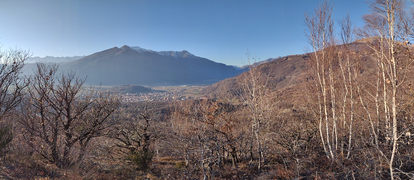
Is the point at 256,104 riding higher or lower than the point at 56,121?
higher

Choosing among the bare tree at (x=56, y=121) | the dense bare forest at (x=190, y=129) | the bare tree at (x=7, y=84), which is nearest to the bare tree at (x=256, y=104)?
the dense bare forest at (x=190, y=129)

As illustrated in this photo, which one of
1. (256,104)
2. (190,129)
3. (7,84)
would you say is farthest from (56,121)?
(256,104)

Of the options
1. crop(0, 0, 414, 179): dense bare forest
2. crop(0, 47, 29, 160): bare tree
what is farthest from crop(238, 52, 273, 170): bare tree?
crop(0, 47, 29, 160): bare tree

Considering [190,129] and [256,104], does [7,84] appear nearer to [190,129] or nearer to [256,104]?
[190,129]

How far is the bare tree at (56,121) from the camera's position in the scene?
333 inches

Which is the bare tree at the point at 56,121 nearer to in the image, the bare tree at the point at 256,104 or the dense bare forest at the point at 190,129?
the dense bare forest at the point at 190,129

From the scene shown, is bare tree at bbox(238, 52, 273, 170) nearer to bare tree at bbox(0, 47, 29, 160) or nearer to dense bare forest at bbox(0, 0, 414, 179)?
dense bare forest at bbox(0, 0, 414, 179)

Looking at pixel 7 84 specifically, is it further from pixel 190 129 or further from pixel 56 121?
pixel 190 129

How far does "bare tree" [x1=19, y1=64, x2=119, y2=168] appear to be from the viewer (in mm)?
8469

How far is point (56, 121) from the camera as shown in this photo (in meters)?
8.77

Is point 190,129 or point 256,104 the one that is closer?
point 256,104

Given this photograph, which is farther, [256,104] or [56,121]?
[56,121]

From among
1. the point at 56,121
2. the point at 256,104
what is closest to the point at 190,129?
the point at 256,104

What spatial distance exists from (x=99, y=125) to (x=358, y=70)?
13402mm
